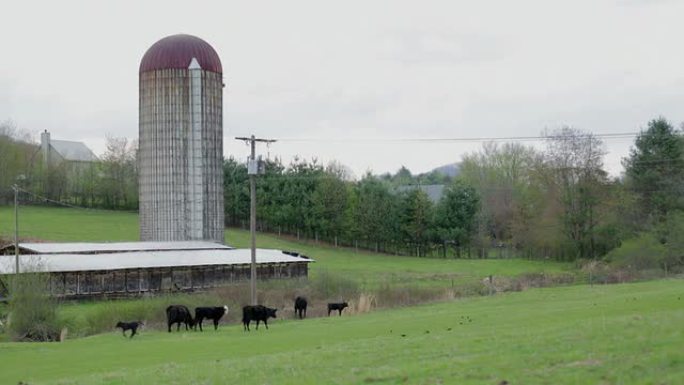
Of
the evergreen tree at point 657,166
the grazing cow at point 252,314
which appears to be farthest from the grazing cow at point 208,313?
the evergreen tree at point 657,166

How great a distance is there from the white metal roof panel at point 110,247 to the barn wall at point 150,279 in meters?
5.00

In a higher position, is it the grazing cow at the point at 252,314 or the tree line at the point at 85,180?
the tree line at the point at 85,180

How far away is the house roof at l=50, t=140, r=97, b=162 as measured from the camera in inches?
5344

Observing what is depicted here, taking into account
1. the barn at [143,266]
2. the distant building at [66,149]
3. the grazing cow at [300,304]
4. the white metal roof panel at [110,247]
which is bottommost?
the grazing cow at [300,304]

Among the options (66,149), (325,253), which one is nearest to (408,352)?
(325,253)

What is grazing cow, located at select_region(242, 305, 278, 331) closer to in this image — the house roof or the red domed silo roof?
the red domed silo roof

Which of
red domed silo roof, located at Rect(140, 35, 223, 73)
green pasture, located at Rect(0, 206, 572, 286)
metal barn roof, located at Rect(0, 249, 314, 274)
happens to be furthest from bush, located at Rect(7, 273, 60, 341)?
red domed silo roof, located at Rect(140, 35, 223, 73)

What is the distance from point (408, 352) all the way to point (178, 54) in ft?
160

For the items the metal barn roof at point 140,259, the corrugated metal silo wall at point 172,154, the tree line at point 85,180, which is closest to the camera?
the metal barn roof at point 140,259

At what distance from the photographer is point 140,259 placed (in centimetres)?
5022

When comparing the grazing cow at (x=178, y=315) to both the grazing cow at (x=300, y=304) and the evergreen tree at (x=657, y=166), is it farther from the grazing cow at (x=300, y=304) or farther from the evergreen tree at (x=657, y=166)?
the evergreen tree at (x=657, y=166)

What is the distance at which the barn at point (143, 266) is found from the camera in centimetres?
4603

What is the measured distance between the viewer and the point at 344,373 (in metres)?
14.5

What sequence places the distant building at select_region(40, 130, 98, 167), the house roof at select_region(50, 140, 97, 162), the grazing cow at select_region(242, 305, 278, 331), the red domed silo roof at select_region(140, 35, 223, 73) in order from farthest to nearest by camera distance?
the house roof at select_region(50, 140, 97, 162) < the distant building at select_region(40, 130, 98, 167) < the red domed silo roof at select_region(140, 35, 223, 73) < the grazing cow at select_region(242, 305, 278, 331)
